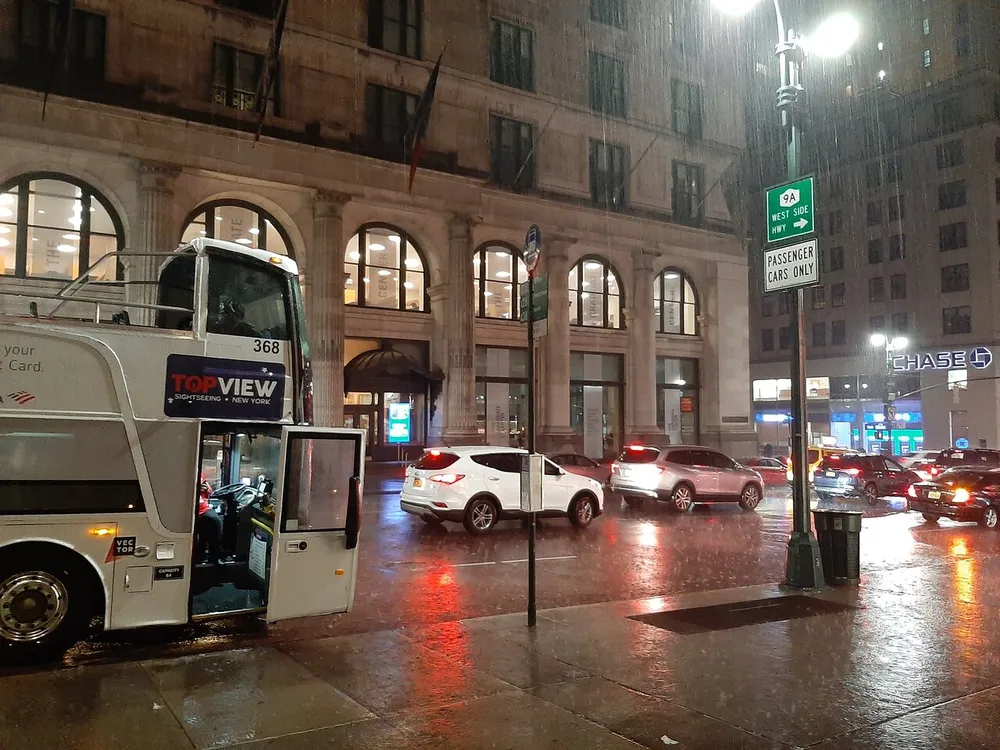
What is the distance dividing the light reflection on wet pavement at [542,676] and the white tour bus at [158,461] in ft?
1.60

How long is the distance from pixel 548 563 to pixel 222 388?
665cm

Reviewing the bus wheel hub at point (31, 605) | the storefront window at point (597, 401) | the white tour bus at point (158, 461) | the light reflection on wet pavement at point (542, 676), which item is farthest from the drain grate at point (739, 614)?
the storefront window at point (597, 401)

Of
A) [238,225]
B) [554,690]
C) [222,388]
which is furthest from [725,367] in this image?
[554,690]

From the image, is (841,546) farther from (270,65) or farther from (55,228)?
(55,228)

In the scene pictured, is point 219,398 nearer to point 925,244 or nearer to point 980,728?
point 980,728

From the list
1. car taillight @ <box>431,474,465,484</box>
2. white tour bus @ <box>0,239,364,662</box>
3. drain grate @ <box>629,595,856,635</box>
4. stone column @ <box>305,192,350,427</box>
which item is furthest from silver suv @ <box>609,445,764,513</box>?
white tour bus @ <box>0,239,364,662</box>

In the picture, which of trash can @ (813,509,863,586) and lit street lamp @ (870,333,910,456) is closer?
trash can @ (813,509,863,586)

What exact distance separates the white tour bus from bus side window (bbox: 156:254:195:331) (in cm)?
51

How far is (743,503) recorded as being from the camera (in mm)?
21094

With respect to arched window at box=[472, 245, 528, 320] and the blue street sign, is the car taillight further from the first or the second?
arched window at box=[472, 245, 528, 320]

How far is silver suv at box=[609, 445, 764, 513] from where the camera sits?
784 inches

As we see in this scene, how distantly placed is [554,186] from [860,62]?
55000 millimetres

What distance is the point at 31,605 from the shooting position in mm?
6531

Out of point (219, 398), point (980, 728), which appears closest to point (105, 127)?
point (219, 398)
